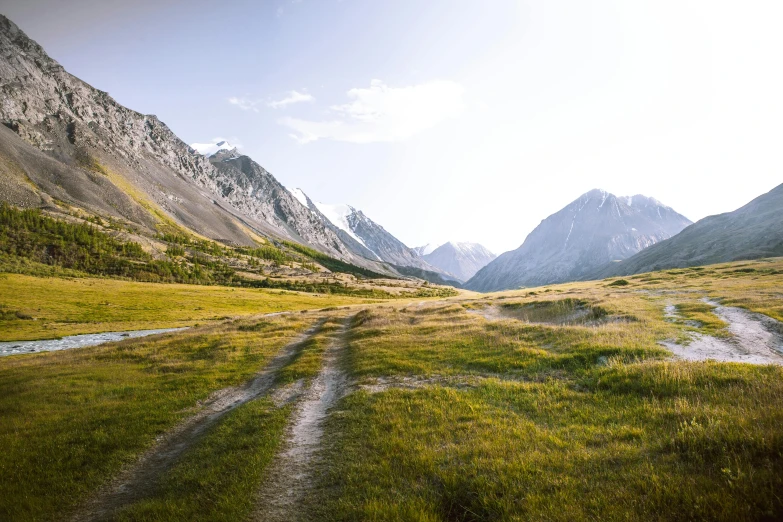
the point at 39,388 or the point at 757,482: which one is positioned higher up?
the point at 757,482

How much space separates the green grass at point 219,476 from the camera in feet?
28.1

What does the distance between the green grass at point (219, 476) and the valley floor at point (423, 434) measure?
0.22 ft

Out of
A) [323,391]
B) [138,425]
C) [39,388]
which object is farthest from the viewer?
[39,388]

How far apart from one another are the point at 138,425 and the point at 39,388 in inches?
527

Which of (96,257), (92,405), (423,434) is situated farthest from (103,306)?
(423,434)

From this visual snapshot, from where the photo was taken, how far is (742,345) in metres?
20.9

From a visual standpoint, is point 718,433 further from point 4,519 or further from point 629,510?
point 4,519

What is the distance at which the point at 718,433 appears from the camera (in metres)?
7.73

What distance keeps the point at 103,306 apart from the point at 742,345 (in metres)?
105

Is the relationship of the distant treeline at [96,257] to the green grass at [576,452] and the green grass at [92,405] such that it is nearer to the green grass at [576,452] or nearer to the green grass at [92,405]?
the green grass at [92,405]

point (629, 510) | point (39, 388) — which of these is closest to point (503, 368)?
point (629, 510)

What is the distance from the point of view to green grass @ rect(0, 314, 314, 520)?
1127cm

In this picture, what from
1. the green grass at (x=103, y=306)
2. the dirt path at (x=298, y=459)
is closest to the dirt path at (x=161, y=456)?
the dirt path at (x=298, y=459)

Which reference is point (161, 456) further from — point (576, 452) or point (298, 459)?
point (576, 452)
